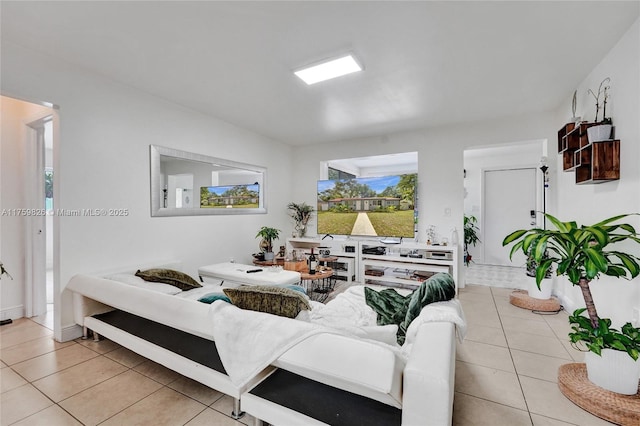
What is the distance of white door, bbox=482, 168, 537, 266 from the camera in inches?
224

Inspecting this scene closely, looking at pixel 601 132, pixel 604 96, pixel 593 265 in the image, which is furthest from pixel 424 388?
pixel 604 96

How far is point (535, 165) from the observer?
219 inches

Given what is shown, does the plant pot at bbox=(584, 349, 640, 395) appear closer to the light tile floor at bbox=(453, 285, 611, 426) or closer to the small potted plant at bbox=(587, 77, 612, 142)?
the light tile floor at bbox=(453, 285, 611, 426)

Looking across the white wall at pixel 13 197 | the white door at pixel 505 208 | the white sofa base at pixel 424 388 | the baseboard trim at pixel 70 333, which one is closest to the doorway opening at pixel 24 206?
the white wall at pixel 13 197

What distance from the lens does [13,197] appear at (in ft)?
10.3

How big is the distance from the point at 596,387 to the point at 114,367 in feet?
10.8

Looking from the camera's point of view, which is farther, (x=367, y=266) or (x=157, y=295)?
(x=367, y=266)

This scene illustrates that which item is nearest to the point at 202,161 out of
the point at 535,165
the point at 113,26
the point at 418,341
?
the point at 113,26

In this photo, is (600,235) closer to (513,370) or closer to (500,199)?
(513,370)

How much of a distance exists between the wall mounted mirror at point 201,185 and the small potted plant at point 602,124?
4086 mm

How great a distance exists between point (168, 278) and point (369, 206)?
3259 mm

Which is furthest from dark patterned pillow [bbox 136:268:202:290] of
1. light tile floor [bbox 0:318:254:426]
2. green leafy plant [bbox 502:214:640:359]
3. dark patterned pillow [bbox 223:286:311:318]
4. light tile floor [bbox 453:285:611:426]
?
green leafy plant [bbox 502:214:640:359]

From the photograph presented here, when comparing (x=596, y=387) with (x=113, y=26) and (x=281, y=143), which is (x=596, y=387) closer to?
(x=113, y=26)

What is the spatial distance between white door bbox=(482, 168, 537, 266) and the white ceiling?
2697 mm
